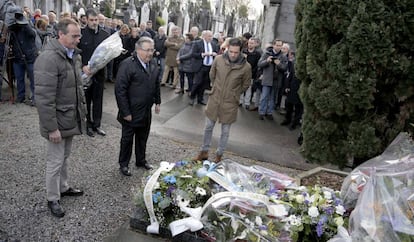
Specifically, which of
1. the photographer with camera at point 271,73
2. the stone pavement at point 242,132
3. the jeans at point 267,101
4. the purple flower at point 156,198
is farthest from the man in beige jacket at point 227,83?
→ the jeans at point 267,101

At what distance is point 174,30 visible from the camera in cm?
1094

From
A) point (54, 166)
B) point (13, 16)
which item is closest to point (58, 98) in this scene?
point (54, 166)

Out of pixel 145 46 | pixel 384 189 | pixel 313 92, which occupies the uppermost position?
pixel 145 46

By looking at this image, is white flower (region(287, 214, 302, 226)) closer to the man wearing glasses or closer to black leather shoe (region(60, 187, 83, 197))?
the man wearing glasses

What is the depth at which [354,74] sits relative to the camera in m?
3.83

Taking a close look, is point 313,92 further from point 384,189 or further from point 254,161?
point 254,161

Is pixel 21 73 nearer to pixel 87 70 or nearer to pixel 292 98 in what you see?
pixel 87 70

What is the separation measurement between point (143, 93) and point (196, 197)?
5.80ft

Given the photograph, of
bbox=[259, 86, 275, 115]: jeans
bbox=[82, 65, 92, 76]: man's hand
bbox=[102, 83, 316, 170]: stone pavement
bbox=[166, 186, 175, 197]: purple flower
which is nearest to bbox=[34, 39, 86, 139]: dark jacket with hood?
bbox=[166, 186, 175, 197]: purple flower

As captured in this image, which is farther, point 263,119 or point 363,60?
point 263,119

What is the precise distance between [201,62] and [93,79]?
3.94m

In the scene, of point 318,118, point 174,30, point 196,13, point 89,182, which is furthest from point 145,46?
point 196,13

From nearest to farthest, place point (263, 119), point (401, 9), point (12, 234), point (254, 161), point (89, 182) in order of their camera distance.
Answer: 1. point (12, 234)
2. point (401, 9)
3. point (89, 182)
4. point (254, 161)
5. point (263, 119)

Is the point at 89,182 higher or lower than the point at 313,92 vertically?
lower
